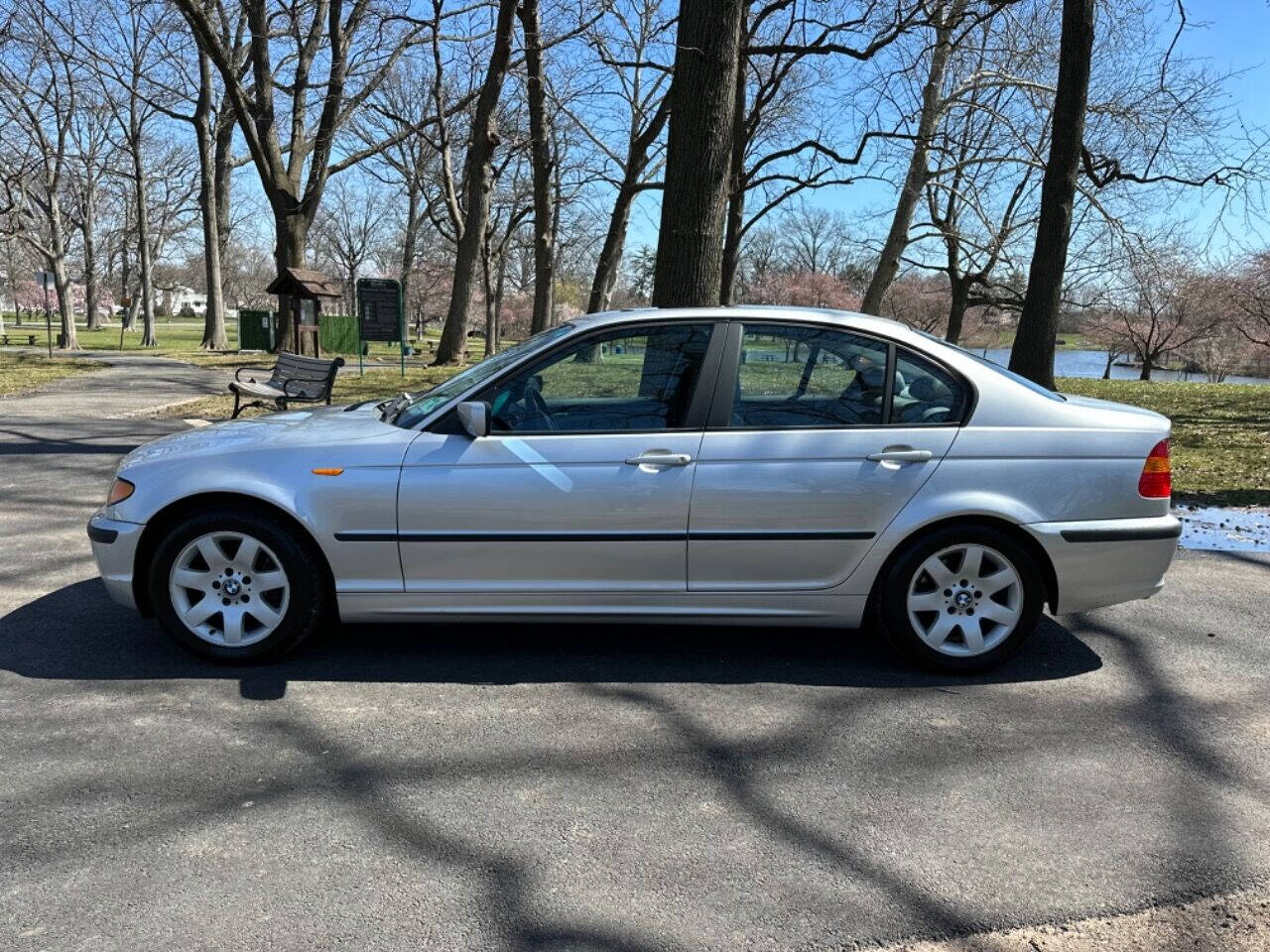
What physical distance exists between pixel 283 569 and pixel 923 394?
2.92m

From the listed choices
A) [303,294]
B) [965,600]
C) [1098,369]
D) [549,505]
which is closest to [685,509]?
[549,505]

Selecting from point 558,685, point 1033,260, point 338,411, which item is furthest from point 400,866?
point 1033,260

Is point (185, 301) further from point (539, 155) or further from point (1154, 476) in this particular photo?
point (1154, 476)

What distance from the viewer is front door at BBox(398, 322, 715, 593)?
3791 millimetres

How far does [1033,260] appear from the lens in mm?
10820

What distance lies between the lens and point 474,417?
12.3 feet

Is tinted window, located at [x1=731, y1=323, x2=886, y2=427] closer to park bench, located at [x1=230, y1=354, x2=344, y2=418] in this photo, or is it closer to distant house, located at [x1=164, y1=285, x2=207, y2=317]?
park bench, located at [x1=230, y1=354, x2=344, y2=418]

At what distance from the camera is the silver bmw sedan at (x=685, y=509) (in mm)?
3809

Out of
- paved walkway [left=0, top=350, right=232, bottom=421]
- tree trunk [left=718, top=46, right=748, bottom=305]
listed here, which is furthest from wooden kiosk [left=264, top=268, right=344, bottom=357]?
Answer: tree trunk [left=718, top=46, right=748, bottom=305]

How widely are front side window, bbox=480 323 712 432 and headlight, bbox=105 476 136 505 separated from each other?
63.0 inches

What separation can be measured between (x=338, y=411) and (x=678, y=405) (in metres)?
1.83

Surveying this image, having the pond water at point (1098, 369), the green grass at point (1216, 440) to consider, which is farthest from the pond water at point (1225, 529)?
the pond water at point (1098, 369)

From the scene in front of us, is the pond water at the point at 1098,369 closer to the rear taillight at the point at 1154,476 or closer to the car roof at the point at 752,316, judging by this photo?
the rear taillight at the point at 1154,476

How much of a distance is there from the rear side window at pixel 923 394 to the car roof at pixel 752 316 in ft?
0.48
